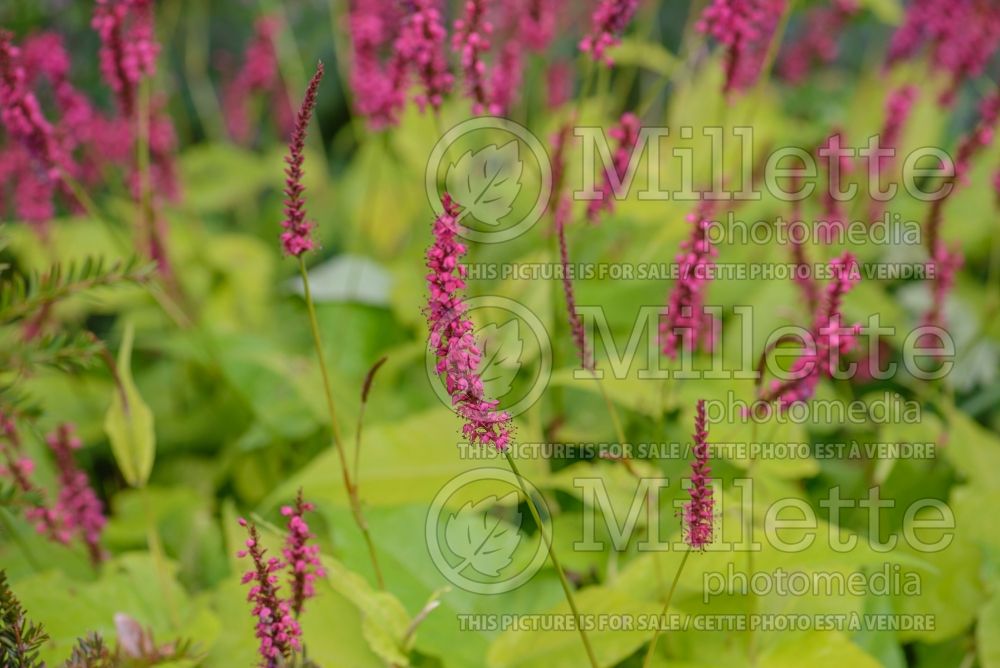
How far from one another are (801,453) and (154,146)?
1.20 m

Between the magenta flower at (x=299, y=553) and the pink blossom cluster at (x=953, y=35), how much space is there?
122 centimetres

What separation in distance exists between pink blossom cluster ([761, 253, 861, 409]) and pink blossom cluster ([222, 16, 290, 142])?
137 centimetres

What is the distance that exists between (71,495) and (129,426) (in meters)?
0.12

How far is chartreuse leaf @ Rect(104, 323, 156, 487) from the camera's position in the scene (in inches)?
37.9

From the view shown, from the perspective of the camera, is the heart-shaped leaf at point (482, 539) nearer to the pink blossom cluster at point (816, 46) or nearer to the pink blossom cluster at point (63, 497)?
the pink blossom cluster at point (63, 497)

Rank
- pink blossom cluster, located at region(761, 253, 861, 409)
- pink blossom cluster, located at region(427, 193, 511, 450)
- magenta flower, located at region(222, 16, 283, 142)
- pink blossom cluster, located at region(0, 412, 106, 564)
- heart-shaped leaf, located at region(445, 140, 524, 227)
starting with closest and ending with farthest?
1. pink blossom cluster, located at region(427, 193, 511, 450)
2. pink blossom cluster, located at region(761, 253, 861, 409)
3. pink blossom cluster, located at region(0, 412, 106, 564)
4. heart-shaped leaf, located at region(445, 140, 524, 227)
5. magenta flower, located at region(222, 16, 283, 142)

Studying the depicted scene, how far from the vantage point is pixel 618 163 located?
1047 millimetres

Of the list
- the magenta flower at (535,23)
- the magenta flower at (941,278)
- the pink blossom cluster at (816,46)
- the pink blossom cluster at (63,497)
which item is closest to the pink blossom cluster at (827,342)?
the magenta flower at (941,278)

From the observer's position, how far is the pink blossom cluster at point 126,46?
3.65 feet

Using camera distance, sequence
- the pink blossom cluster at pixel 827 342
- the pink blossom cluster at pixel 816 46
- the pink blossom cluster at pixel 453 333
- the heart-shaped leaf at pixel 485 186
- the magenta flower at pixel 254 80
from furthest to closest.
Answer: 1. the pink blossom cluster at pixel 816 46
2. the magenta flower at pixel 254 80
3. the heart-shaped leaf at pixel 485 186
4. the pink blossom cluster at pixel 827 342
5. the pink blossom cluster at pixel 453 333

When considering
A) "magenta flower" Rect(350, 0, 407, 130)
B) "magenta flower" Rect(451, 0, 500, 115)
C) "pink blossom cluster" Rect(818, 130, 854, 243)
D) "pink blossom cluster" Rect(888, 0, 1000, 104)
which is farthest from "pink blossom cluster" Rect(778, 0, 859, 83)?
"magenta flower" Rect(451, 0, 500, 115)

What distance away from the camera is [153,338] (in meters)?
1.63

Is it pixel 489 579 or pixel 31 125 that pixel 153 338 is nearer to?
pixel 31 125

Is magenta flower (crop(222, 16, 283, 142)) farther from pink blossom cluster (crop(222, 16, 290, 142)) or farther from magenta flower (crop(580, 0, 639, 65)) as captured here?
magenta flower (crop(580, 0, 639, 65))
